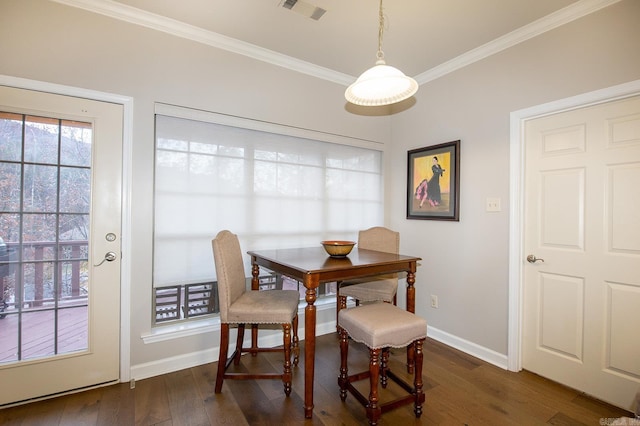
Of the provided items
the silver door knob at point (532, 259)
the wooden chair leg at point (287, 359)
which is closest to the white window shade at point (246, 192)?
the wooden chair leg at point (287, 359)

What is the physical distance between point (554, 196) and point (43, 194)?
3.55 m

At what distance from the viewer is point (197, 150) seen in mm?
2480

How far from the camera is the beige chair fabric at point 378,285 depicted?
2600 mm

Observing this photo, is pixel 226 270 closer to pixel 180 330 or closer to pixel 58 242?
pixel 180 330

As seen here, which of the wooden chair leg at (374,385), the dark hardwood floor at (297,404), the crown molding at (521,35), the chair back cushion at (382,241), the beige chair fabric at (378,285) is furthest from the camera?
the chair back cushion at (382,241)

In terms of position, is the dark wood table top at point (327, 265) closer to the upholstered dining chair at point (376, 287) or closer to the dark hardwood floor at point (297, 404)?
the upholstered dining chair at point (376, 287)

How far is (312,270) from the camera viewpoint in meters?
1.75

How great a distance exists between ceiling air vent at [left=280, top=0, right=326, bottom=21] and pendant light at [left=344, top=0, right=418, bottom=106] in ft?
1.77

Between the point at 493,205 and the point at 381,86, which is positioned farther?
the point at 493,205

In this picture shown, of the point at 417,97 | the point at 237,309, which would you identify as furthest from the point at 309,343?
the point at 417,97

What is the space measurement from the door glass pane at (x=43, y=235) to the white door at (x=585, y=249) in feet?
10.8

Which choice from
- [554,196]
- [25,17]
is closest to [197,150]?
[25,17]

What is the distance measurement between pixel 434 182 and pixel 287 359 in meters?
2.14

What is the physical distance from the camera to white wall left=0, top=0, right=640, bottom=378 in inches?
77.8
